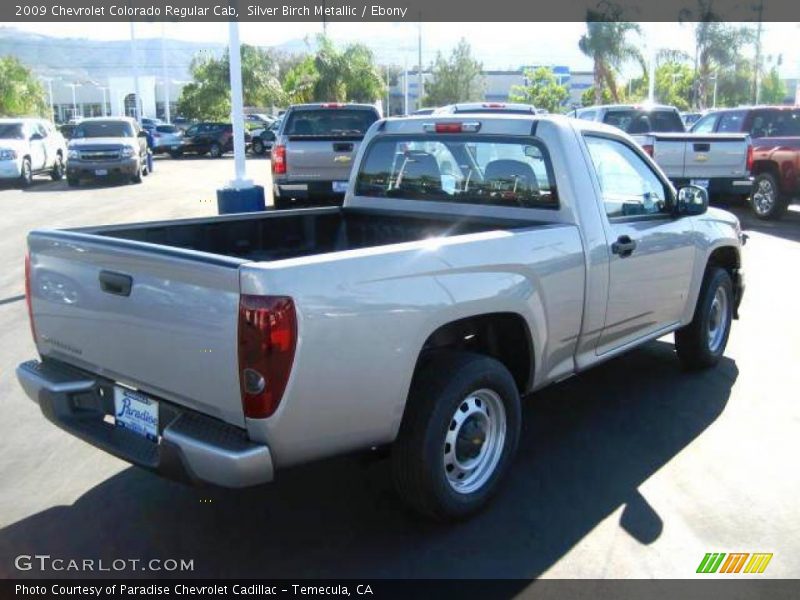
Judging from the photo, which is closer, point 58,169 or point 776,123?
point 776,123

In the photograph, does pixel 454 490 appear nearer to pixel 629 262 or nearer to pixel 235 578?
pixel 235 578

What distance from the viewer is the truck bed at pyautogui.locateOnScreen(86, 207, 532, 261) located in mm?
4758

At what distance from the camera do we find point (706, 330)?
5.95m

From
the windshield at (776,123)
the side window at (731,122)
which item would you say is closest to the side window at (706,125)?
the side window at (731,122)

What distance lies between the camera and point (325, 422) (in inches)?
128

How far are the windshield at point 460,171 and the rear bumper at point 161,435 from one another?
234 centimetres

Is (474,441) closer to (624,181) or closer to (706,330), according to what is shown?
(624,181)

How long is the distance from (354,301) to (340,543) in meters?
1.22

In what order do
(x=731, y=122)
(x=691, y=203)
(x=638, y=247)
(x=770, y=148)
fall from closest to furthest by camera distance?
(x=638, y=247) < (x=691, y=203) < (x=770, y=148) < (x=731, y=122)

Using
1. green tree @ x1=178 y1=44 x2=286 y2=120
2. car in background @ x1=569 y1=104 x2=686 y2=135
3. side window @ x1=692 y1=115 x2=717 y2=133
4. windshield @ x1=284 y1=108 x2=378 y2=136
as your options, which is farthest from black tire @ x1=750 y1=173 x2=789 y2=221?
green tree @ x1=178 y1=44 x2=286 y2=120

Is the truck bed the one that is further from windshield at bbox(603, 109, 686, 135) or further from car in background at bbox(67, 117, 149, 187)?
car in background at bbox(67, 117, 149, 187)

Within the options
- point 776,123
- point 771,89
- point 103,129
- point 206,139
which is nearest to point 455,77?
point 206,139

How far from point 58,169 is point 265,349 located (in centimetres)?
2336

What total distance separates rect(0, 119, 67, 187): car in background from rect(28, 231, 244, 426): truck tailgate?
19.0 m
